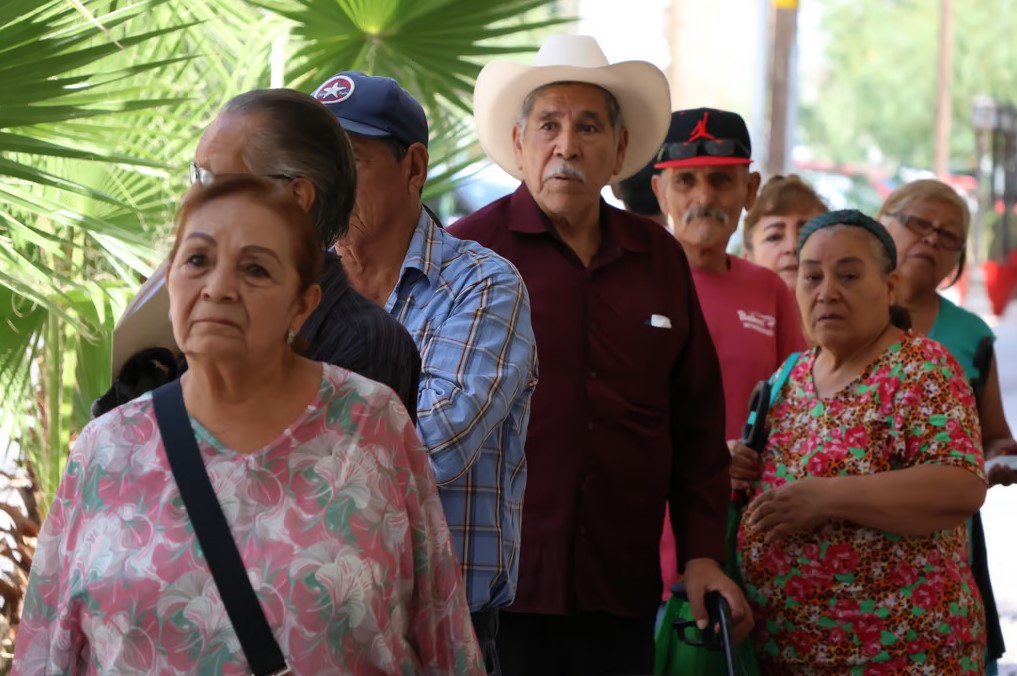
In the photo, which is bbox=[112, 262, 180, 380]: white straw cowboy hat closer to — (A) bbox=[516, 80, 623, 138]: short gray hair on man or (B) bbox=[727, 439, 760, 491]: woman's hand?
(A) bbox=[516, 80, 623, 138]: short gray hair on man

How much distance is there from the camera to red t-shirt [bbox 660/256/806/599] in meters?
4.20

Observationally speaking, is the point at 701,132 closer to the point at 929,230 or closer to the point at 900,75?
the point at 929,230

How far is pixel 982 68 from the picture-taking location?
40.5 m

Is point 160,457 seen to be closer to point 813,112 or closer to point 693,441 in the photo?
point 693,441

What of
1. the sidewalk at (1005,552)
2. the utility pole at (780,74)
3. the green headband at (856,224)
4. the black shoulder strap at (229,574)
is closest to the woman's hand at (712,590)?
the green headband at (856,224)

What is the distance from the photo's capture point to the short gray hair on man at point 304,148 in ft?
7.44

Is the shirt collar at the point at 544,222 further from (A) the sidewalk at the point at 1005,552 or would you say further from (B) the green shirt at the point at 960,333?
(A) the sidewalk at the point at 1005,552

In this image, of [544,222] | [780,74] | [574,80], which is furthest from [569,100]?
[780,74]

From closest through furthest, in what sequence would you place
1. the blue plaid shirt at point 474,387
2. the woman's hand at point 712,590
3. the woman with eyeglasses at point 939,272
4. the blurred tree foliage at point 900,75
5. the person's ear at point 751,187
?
the blue plaid shirt at point 474,387 < the woman's hand at point 712,590 < the woman with eyeglasses at point 939,272 < the person's ear at point 751,187 < the blurred tree foliage at point 900,75

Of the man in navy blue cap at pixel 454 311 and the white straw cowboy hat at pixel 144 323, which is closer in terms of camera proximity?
the white straw cowboy hat at pixel 144 323

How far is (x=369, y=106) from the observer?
265cm

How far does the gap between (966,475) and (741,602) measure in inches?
22.5

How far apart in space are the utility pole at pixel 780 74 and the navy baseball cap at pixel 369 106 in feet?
30.2

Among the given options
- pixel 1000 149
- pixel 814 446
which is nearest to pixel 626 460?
pixel 814 446
